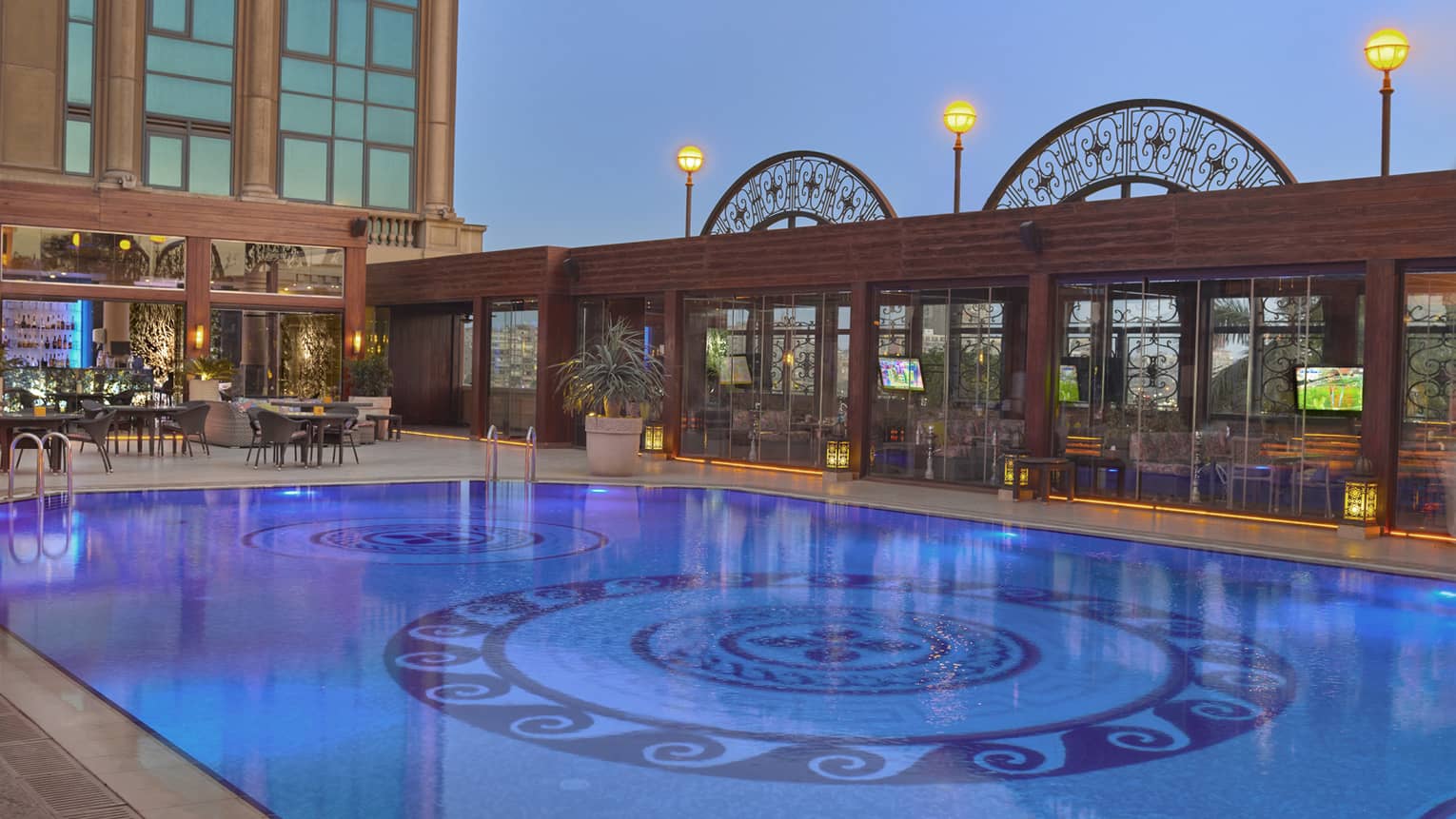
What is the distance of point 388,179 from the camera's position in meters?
31.6

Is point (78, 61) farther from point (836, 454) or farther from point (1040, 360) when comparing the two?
point (1040, 360)

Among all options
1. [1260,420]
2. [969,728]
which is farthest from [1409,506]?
[969,728]

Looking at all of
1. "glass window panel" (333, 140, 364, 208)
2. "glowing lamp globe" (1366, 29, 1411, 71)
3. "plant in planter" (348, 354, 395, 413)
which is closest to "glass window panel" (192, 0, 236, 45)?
"glass window panel" (333, 140, 364, 208)

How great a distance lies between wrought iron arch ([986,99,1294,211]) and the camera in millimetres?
14742

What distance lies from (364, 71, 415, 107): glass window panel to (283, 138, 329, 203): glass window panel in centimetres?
188

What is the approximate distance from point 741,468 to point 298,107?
1716 centimetres

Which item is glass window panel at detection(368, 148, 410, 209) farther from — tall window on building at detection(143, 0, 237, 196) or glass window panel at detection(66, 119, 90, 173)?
glass window panel at detection(66, 119, 90, 173)

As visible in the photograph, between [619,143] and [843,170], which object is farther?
[619,143]

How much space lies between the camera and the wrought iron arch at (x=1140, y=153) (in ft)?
48.4

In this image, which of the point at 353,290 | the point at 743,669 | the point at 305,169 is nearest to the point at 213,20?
the point at 305,169

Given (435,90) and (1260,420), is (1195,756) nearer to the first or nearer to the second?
(1260,420)

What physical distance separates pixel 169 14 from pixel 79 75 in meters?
2.44

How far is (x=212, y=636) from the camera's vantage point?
7.36 meters

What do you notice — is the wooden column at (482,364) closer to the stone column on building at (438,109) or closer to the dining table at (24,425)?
the stone column on building at (438,109)
